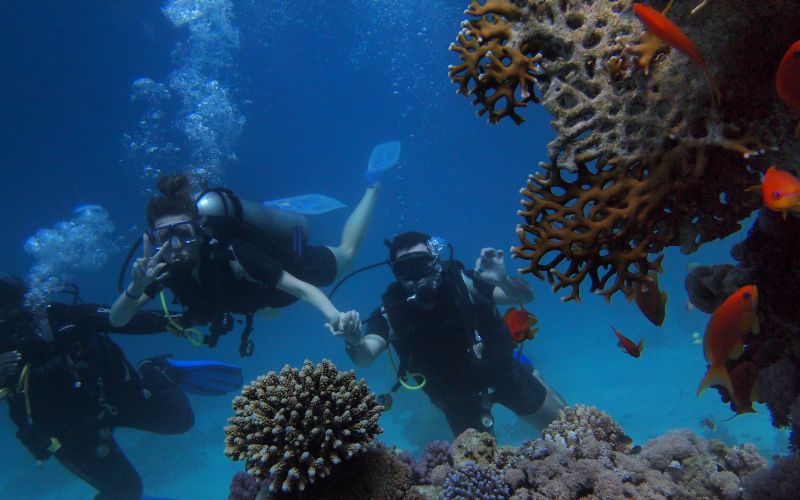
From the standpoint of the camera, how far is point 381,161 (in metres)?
16.1

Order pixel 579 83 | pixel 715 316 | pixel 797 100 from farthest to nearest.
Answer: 1. pixel 579 83
2. pixel 715 316
3. pixel 797 100

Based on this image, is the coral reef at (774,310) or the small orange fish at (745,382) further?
the small orange fish at (745,382)

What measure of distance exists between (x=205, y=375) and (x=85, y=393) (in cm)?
212

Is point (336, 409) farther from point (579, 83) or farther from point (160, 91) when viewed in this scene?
point (160, 91)

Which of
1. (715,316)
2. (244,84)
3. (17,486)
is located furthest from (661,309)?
(244,84)

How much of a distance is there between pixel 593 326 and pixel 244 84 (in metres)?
37.5

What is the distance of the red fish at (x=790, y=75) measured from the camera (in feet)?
6.04

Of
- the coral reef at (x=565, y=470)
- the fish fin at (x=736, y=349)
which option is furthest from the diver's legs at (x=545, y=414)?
the fish fin at (x=736, y=349)

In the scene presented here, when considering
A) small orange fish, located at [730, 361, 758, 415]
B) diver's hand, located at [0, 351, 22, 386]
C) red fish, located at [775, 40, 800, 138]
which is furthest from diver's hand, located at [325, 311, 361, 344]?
diver's hand, located at [0, 351, 22, 386]

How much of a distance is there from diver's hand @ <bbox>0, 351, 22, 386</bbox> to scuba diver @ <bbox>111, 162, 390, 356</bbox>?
65.6 inches

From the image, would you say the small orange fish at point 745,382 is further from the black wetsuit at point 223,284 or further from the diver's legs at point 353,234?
the diver's legs at point 353,234

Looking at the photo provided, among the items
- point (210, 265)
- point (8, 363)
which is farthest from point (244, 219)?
point (8, 363)

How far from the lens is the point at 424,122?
46.4 m

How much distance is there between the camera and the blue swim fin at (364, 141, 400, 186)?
49.2 feet
